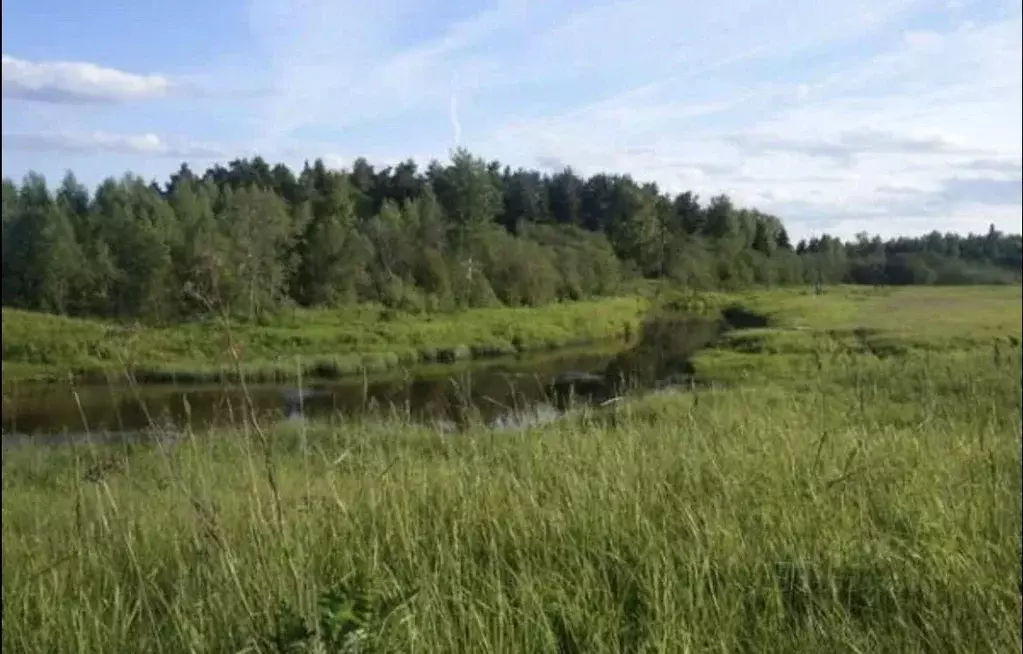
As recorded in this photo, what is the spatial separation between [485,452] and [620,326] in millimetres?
20438

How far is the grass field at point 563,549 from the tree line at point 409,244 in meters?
0.83

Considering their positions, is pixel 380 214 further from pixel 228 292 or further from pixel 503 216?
pixel 228 292

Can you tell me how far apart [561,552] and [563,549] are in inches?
0.6

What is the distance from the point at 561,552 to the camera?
10.0 ft

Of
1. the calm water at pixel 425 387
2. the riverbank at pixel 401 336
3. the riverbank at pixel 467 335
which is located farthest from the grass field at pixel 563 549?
the riverbank at pixel 401 336

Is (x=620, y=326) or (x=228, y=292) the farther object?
(x=620, y=326)

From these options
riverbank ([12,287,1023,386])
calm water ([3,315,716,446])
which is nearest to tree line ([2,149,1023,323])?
riverbank ([12,287,1023,386])

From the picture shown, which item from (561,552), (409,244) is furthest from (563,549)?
(409,244)

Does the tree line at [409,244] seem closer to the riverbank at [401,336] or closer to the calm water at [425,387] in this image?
the riverbank at [401,336]

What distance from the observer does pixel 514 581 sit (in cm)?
291

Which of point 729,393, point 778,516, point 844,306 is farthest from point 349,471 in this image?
point 844,306

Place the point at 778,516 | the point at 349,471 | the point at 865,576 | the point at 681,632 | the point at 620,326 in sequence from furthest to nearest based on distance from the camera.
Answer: the point at 620,326
the point at 349,471
the point at 778,516
the point at 865,576
the point at 681,632

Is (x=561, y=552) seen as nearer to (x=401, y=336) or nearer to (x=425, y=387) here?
(x=425, y=387)

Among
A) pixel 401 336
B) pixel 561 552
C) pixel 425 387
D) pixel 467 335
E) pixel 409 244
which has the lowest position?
pixel 425 387
